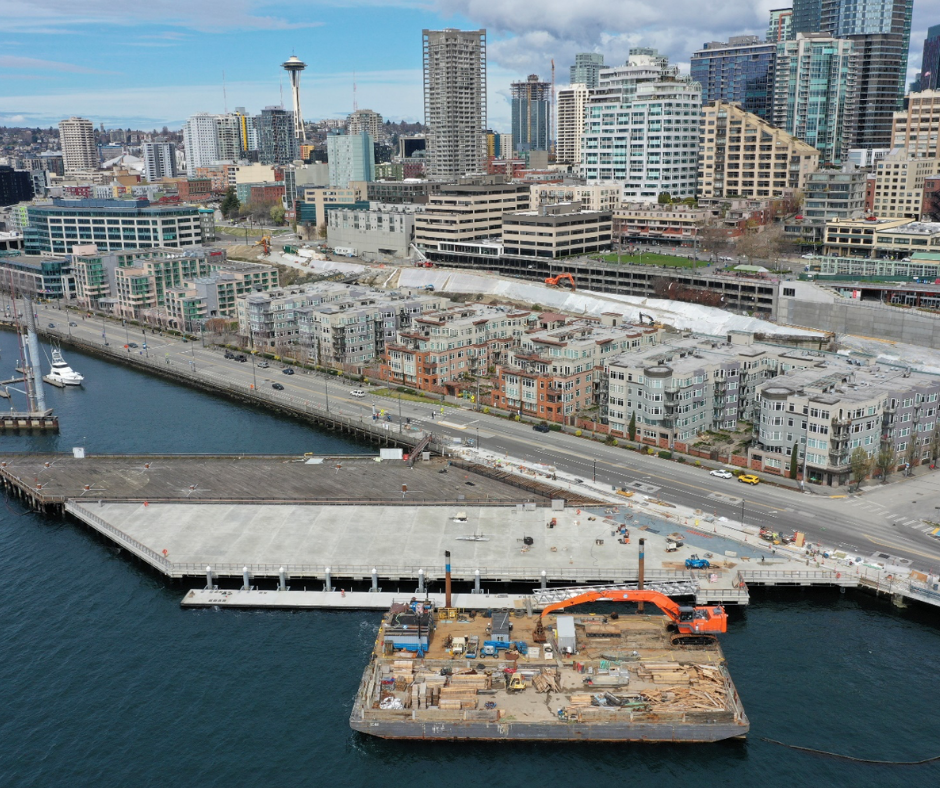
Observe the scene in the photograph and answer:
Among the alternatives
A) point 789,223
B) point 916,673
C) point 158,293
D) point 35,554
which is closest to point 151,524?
point 35,554

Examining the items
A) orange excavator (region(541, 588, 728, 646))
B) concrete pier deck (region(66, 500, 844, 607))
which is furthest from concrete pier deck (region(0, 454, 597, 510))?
orange excavator (region(541, 588, 728, 646))

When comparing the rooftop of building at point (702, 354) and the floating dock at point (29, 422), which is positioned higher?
the rooftop of building at point (702, 354)

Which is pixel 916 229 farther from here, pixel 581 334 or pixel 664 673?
pixel 664 673

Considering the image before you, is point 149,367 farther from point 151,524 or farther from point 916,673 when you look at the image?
point 916,673

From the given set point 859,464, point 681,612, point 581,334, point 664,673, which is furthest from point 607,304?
point 664,673

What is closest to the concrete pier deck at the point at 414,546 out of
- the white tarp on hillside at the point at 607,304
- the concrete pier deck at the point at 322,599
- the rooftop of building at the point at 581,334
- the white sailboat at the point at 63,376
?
the concrete pier deck at the point at 322,599

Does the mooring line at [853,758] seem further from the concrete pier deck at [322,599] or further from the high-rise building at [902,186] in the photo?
the high-rise building at [902,186]
